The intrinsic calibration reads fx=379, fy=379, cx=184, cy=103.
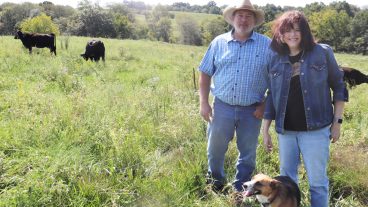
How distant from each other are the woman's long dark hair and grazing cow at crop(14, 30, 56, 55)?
54.1 feet

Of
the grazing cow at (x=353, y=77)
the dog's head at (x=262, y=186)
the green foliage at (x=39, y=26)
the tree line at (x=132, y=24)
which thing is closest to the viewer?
the dog's head at (x=262, y=186)

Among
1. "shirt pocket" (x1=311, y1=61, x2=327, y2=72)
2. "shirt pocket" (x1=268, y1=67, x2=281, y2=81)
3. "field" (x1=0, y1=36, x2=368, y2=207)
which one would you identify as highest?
"shirt pocket" (x1=311, y1=61, x2=327, y2=72)

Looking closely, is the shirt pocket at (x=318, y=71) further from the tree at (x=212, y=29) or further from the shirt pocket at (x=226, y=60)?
the tree at (x=212, y=29)

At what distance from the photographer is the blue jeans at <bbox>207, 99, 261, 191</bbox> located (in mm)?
4176

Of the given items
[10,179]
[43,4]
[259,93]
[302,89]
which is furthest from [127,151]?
[43,4]

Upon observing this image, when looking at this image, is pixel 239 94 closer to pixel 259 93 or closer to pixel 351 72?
pixel 259 93

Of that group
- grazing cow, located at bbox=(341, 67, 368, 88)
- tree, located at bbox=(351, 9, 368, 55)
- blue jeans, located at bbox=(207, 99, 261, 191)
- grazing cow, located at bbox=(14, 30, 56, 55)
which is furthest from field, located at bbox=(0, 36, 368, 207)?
tree, located at bbox=(351, 9, 368, 55)

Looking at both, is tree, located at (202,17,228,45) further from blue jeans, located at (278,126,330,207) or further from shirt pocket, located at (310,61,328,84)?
shirt pocket, located at (310,61,328,84)

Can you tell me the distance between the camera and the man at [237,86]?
3.98 meters

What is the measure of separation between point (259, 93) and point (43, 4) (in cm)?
7711

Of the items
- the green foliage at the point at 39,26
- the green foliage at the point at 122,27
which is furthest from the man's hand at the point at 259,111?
the green foliage at the point at 122,27

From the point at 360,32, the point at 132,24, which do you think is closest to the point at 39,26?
the point at 132,24

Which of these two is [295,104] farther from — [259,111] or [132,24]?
[132,24]

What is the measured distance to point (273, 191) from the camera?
3.55 meters
